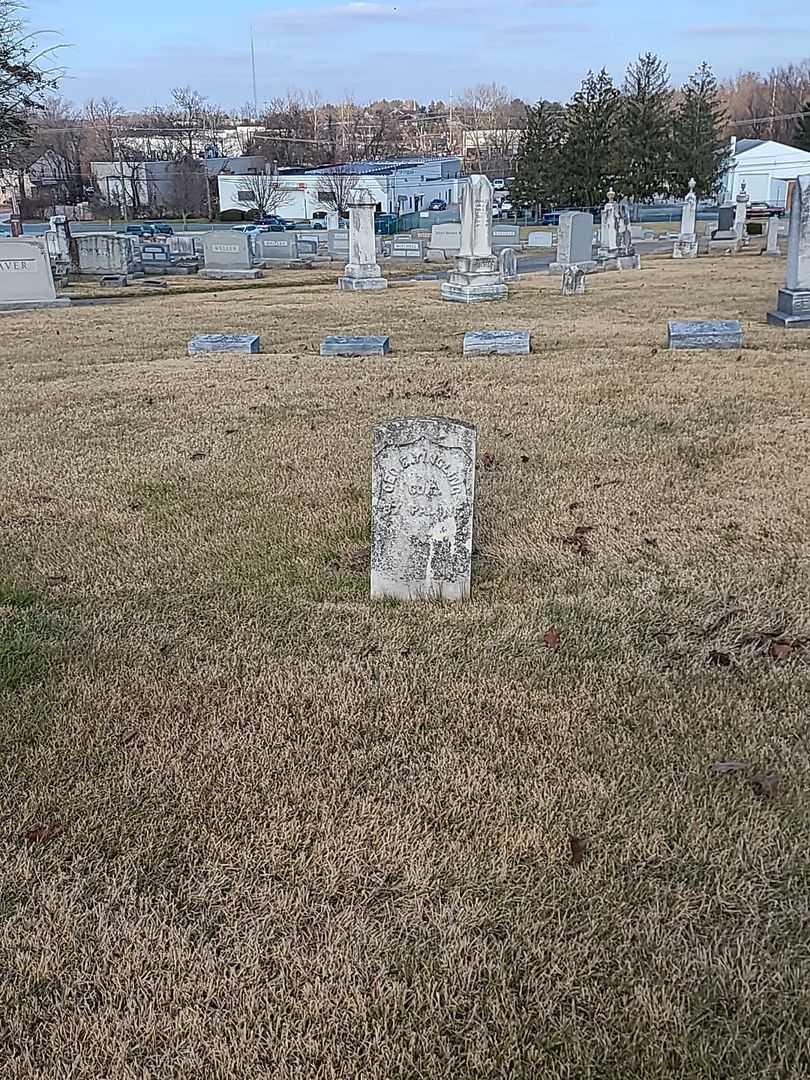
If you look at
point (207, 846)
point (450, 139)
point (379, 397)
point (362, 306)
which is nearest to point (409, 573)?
point (207, 846)

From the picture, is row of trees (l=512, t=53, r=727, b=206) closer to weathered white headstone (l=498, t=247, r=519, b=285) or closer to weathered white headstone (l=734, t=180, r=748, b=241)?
weathered white headstone (l=734, t=180, r=748, b=241)

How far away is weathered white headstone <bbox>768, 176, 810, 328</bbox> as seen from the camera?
11.9 m

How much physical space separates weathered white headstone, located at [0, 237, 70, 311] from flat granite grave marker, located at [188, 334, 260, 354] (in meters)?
7.80

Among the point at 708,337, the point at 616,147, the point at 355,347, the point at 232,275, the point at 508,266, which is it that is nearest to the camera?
the point at 708,337

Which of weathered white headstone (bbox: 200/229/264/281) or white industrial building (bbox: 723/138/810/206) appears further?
white industrial building (bbox: 723/138/810/206)

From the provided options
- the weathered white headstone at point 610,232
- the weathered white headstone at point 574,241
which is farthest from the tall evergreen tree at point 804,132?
the weathered white headstone at point 574,241

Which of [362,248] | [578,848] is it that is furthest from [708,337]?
[362,248]

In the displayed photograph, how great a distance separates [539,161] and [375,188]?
12.1 m

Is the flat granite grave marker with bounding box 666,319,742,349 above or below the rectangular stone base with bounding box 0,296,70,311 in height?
below

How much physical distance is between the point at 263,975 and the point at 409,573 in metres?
2.47

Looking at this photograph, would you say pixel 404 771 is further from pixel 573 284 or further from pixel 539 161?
pixel 539 161

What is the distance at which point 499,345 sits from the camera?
36.1 feet

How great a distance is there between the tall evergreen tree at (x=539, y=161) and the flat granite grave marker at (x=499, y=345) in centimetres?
4122

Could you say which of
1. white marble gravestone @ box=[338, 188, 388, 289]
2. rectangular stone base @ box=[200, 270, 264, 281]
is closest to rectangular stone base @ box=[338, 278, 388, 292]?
white marble gravestone @ box=[338, 188, 388, 289]
